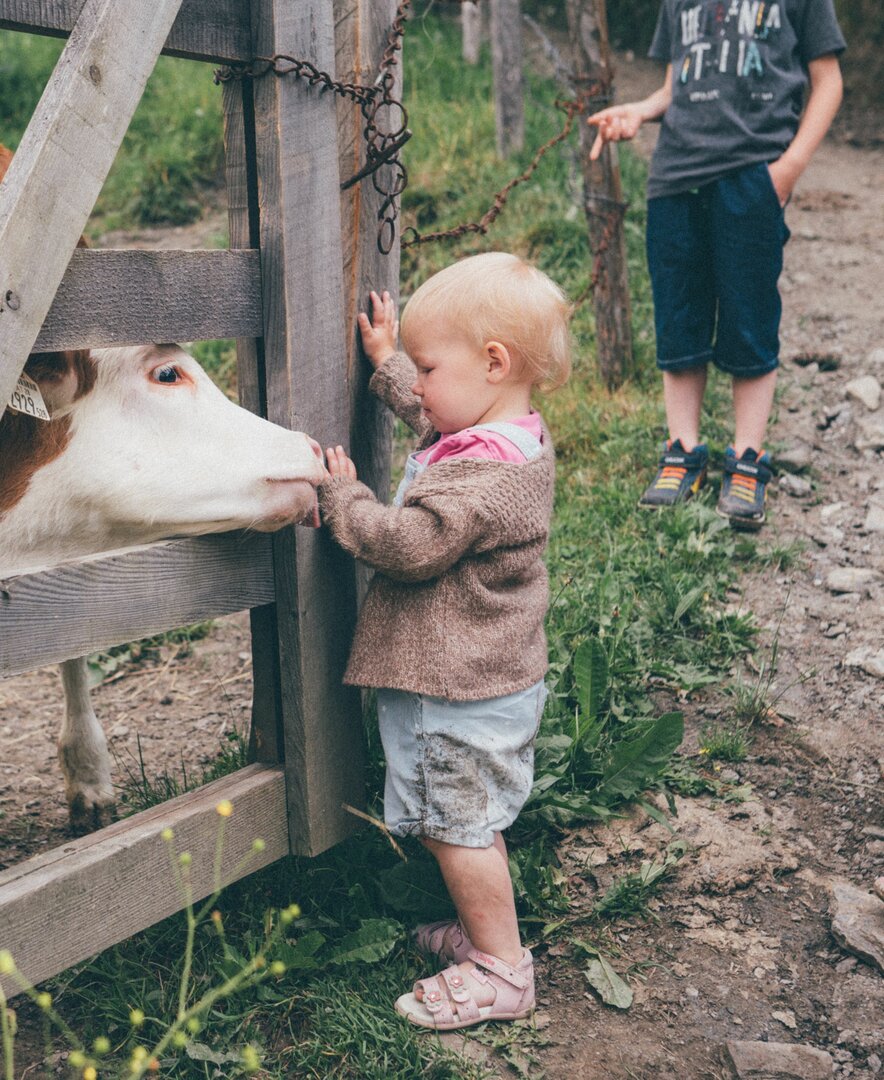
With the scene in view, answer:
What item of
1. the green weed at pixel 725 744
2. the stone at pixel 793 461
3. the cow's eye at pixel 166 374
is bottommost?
the green weed at pixel 725 744

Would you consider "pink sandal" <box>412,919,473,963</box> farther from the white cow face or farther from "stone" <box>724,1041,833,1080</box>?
the white cow face

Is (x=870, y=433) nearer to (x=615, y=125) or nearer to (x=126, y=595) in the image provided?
(x=615, y=125)

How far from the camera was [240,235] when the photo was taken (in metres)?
2.09

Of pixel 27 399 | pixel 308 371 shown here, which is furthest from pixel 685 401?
pixel 27 399

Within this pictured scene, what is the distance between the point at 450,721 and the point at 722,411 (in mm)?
2716

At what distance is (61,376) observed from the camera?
2.09 metres

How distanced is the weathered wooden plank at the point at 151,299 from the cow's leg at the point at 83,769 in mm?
1262

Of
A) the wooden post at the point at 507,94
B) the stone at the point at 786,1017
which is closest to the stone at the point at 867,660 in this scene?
the stone at the point at 786,1017

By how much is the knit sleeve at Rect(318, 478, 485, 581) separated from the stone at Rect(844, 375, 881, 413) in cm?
297

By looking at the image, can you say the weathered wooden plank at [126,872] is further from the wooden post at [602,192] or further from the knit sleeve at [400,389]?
the wooden post at [602,192]

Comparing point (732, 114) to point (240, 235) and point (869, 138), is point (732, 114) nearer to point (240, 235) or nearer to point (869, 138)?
point (240, 235)

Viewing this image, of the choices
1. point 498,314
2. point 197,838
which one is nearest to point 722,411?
point 498,314

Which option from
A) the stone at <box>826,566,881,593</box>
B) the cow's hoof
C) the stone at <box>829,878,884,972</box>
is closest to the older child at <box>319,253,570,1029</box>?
the stone at <box>829,878,884,972</box>

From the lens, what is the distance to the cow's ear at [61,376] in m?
2.08
